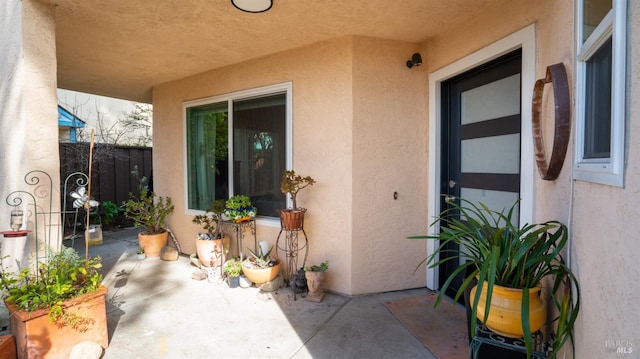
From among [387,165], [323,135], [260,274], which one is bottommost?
[260,274]

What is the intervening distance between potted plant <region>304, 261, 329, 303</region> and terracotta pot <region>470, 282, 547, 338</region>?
5.41 ft

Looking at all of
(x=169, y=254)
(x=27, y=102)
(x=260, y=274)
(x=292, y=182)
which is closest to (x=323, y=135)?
(x=292, y=182)

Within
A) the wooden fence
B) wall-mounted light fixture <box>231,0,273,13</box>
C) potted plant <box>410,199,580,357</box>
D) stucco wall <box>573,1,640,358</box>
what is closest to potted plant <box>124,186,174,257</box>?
the wooden fence

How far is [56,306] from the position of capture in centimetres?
189

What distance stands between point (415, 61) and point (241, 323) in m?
2.89

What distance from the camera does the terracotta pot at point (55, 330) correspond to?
6.06ft

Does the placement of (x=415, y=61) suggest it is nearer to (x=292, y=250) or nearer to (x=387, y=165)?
(x=387, y=165)

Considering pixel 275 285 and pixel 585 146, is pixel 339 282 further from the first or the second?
pixel 585 146

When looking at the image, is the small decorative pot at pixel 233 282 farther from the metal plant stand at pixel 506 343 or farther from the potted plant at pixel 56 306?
the metal plant stand at pixel 506 343

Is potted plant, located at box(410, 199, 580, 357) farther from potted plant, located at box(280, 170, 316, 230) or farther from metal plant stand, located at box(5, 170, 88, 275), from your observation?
metal plant stand, located at box(5, 170, 88, 275)

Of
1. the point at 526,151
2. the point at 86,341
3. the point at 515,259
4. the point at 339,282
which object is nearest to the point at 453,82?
the point at 526,151

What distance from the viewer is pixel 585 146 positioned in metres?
1.40

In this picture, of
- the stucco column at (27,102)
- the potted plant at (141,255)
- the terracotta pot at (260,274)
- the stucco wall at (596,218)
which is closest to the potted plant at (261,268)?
the terracotta pot at (260,274)

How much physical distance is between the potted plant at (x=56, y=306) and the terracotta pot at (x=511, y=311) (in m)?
2.45
